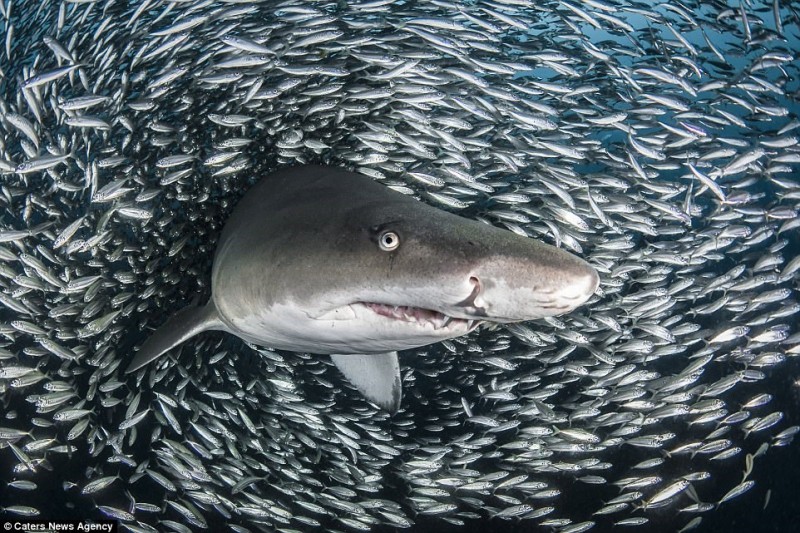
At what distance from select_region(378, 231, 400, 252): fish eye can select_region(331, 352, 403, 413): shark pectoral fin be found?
2399mm

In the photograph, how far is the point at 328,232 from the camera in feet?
8.75

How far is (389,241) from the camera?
7.61ft

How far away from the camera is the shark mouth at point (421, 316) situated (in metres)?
2.36

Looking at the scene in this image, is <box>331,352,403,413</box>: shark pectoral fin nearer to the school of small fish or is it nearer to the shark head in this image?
the school of small fish

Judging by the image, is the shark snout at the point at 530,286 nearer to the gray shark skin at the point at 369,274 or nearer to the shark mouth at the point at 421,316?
the gray shark skin at the point at 369,274

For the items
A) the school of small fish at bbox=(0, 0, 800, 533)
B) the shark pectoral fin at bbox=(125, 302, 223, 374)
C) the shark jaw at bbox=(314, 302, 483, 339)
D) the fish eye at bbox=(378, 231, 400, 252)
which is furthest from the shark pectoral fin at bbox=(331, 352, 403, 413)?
the fish eye at bbox=(378, 231, 400, 252)

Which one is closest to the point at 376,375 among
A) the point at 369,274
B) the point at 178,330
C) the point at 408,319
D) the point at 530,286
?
the point at 178,330

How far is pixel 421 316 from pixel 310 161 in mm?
3216

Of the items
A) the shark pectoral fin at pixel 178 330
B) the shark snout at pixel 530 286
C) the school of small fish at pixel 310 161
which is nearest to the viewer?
the shark snout at pixel 530 286

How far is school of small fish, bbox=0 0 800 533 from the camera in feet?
15.9

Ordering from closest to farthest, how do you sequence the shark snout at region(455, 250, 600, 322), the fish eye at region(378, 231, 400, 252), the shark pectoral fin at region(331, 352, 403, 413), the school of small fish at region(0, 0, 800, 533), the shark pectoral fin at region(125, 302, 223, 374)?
the shark snout at region(455, 250, 600, 322) → the fish eye at region(378, 231, 400, 252) → the shark pectoral fin at region(125, 302, 223, 374) → the shark pectoral fin at region(331, 352, 403, 413) → the school of small fish at region(0, 0, 800, 533)

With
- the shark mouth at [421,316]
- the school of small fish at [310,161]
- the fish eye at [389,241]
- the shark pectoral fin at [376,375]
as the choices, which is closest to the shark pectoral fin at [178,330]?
the school of small fish at [310,161]

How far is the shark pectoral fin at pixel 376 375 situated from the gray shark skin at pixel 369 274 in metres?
1.24

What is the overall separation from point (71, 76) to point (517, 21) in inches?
182
